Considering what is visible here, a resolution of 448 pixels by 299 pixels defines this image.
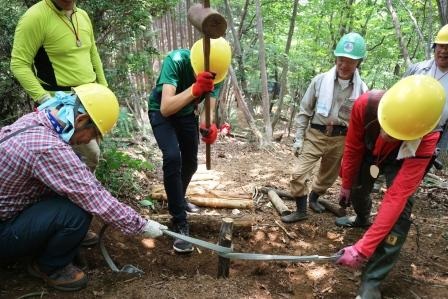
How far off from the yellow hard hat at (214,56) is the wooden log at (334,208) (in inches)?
91.3

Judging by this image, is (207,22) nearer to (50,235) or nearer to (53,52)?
(53,52)

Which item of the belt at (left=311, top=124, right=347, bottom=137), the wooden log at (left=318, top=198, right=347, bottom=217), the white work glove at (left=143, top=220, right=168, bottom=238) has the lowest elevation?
the wooden log at (left=318, top=198, right=347, bottom=217)

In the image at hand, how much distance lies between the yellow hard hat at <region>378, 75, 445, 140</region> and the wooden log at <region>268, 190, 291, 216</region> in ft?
6.80

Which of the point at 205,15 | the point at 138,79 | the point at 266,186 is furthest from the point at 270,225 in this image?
the point at 138,79

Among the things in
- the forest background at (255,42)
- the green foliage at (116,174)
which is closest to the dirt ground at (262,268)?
the green foliage at (116,174)

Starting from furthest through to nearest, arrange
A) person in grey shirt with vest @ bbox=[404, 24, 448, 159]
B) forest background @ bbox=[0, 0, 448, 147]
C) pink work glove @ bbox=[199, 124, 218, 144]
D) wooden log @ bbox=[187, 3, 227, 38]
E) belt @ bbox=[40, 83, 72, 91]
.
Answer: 1. forest background @ bbox=[0, 0, 448, 147]
2. person in grey shirt with vest @ bbox=[404, 24, 448, 159]
3. pink work glove @ bbox=[199, 124, 218, 144]
4. belt @ bbox=[40, 83, 72, 91]
5. wooden log @ bbox=[187, 3, 227, 38]

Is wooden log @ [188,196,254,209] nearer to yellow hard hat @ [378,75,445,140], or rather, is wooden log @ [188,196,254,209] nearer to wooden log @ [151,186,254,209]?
wooden log @ [151,186,254,209]

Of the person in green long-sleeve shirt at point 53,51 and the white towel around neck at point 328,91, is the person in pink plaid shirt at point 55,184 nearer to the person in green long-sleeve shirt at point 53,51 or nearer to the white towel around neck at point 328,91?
the person in green long-sleeve shirt at point 53,51

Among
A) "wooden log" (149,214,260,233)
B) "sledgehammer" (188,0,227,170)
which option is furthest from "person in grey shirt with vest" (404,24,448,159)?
"sledgehammer" (188,0,227,170)

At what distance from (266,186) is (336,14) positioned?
26.0 feet

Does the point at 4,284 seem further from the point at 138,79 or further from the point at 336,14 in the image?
the point at 336,14

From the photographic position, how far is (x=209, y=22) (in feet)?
8.93

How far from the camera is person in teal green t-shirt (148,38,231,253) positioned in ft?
10.2

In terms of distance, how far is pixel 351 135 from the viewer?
11.0ft
